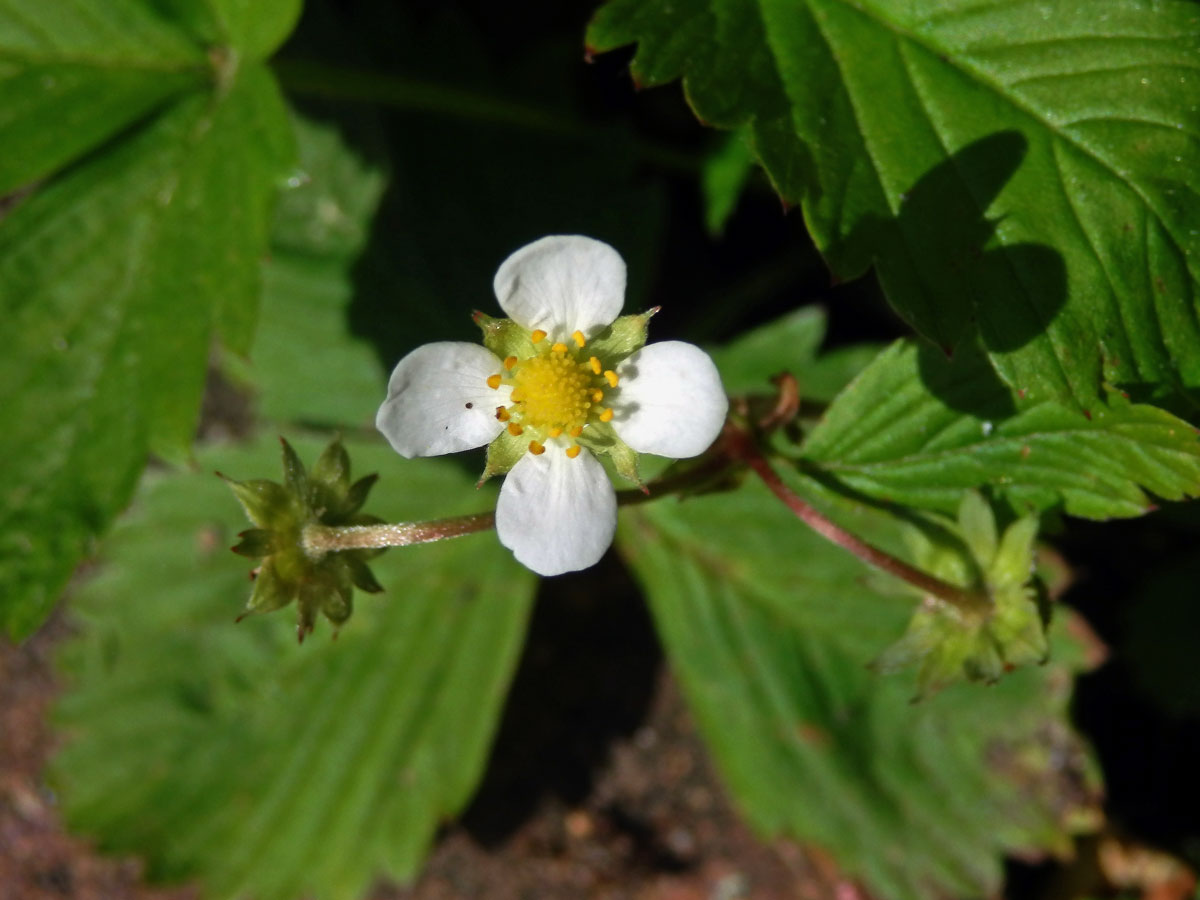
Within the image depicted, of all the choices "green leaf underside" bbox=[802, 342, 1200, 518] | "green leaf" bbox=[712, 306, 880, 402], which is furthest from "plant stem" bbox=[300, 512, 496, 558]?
"green leaf" bbox=[712, 306, 880, 402]

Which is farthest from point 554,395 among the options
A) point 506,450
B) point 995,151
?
point 995,151

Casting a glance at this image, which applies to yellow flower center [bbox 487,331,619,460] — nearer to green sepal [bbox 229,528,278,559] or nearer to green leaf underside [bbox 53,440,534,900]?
green sepal [bbox 229,528,278,559]

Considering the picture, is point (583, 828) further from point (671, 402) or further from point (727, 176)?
point (671, 402)

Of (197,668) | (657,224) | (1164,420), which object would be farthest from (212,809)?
(1164,420)

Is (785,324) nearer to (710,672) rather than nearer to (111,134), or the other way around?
(710,672)

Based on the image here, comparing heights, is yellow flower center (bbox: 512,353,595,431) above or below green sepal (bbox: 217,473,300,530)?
above

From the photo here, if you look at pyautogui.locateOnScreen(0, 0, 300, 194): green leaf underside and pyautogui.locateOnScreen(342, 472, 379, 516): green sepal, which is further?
pyautogui.locateOnScreen(0, 0, 300, 194): green leaf underside

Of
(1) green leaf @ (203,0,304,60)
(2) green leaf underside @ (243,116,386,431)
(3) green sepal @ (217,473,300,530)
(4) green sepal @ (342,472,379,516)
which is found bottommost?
(2) green leaf underside @ (243,116,386,431)

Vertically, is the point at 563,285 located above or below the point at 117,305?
above
